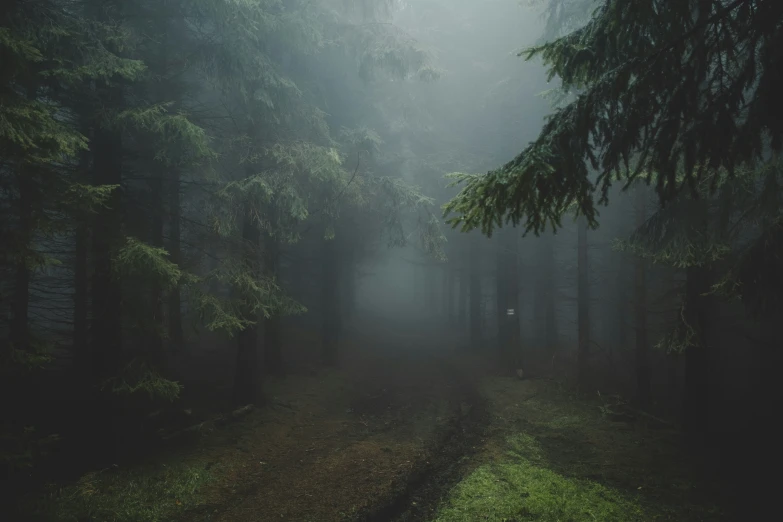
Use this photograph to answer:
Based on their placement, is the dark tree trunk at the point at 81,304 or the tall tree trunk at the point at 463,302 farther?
the tall tree trunk at the point at 463,302

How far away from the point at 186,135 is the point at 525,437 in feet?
35.9

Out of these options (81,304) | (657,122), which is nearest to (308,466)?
(81,304)

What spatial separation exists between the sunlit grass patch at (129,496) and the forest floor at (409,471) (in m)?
0.03

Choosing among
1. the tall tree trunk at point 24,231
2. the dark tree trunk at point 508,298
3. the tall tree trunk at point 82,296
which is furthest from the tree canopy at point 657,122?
the dark tree trunk at point 508,298

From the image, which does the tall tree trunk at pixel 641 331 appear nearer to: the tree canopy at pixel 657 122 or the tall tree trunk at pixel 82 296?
the tree canopy at pixel 657 122

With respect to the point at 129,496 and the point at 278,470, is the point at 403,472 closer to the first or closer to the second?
the point at 278,470

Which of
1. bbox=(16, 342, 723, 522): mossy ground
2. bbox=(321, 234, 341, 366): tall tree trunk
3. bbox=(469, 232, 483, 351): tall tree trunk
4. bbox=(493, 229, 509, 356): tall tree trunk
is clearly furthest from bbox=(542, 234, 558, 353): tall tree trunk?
bbox=(321, 234, 341, 366): tall tree trunk

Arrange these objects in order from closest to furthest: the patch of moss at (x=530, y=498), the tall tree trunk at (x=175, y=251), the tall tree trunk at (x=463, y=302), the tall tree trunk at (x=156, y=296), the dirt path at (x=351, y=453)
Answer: the patch of moss at (x=530, y=498), the dirt path at (x=351, y=453), the tall tree trunk at (x=156, y=296), the tall tree trunk at (x=175, y=251), the tall tree trunk at (x=463, y=302)

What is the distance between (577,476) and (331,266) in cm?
1264

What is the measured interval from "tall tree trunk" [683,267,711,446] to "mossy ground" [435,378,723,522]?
599 mm

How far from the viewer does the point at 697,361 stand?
9195 millimetres

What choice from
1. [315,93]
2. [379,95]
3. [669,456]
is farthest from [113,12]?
[669,456]

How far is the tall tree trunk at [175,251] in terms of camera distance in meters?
10.8

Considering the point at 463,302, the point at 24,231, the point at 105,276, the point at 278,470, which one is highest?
the point at 24,231
